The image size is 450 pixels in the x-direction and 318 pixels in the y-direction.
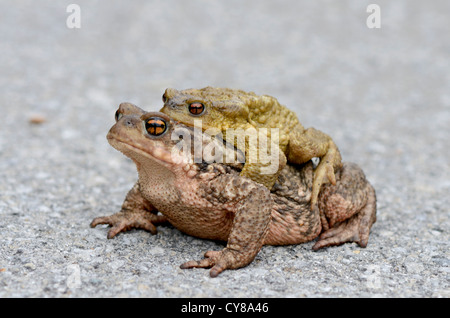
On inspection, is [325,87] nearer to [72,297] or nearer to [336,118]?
[336,118]

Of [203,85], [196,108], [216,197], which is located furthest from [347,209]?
[203,85]

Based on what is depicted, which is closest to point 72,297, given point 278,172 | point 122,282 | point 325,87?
point 122,282

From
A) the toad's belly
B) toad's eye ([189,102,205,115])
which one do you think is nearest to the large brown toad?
the toad's belly

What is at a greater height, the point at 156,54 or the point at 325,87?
the point at 156,54

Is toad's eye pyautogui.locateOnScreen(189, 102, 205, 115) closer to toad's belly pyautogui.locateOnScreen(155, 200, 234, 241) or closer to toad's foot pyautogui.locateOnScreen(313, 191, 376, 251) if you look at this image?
toad's belly pyautogui.locateOnScreen(155, 200, 234, 241)

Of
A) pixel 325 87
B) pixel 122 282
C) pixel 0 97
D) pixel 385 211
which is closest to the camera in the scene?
pixel 122 282
